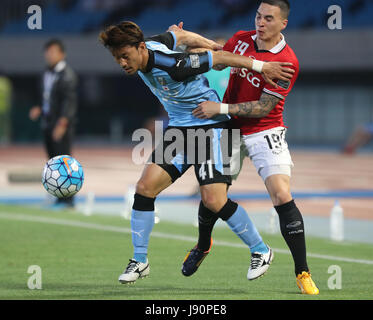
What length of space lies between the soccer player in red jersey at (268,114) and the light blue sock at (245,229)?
1.12 feet

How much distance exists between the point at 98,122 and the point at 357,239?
3476cm

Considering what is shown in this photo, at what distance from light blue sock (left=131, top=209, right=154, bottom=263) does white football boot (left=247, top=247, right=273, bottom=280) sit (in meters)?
0.94

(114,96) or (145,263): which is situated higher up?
(114,96)

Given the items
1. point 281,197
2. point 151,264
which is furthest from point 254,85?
point 151,264

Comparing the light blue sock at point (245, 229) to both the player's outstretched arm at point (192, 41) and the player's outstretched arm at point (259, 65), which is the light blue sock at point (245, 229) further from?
the player's outstretched arm at point (192, 41)

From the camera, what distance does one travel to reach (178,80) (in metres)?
7.50

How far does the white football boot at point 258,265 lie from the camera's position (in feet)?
26.1

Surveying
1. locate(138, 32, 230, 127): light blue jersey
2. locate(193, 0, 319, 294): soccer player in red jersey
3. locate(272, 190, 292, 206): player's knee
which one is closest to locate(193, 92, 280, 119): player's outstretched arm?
locate(193, 0, 319, 294): soccer player in red jersey

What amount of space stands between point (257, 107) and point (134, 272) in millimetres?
1755

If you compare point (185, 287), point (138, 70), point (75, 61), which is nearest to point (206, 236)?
point (185, 287)

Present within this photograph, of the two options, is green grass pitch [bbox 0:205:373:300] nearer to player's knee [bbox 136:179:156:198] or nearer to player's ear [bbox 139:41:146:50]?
player's knee [bbox 136:179:156:198]

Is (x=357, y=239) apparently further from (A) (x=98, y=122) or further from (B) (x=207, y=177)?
(A) (x=98, y=122)

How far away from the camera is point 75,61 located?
43406mm

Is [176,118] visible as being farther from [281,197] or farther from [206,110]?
[281,197]
